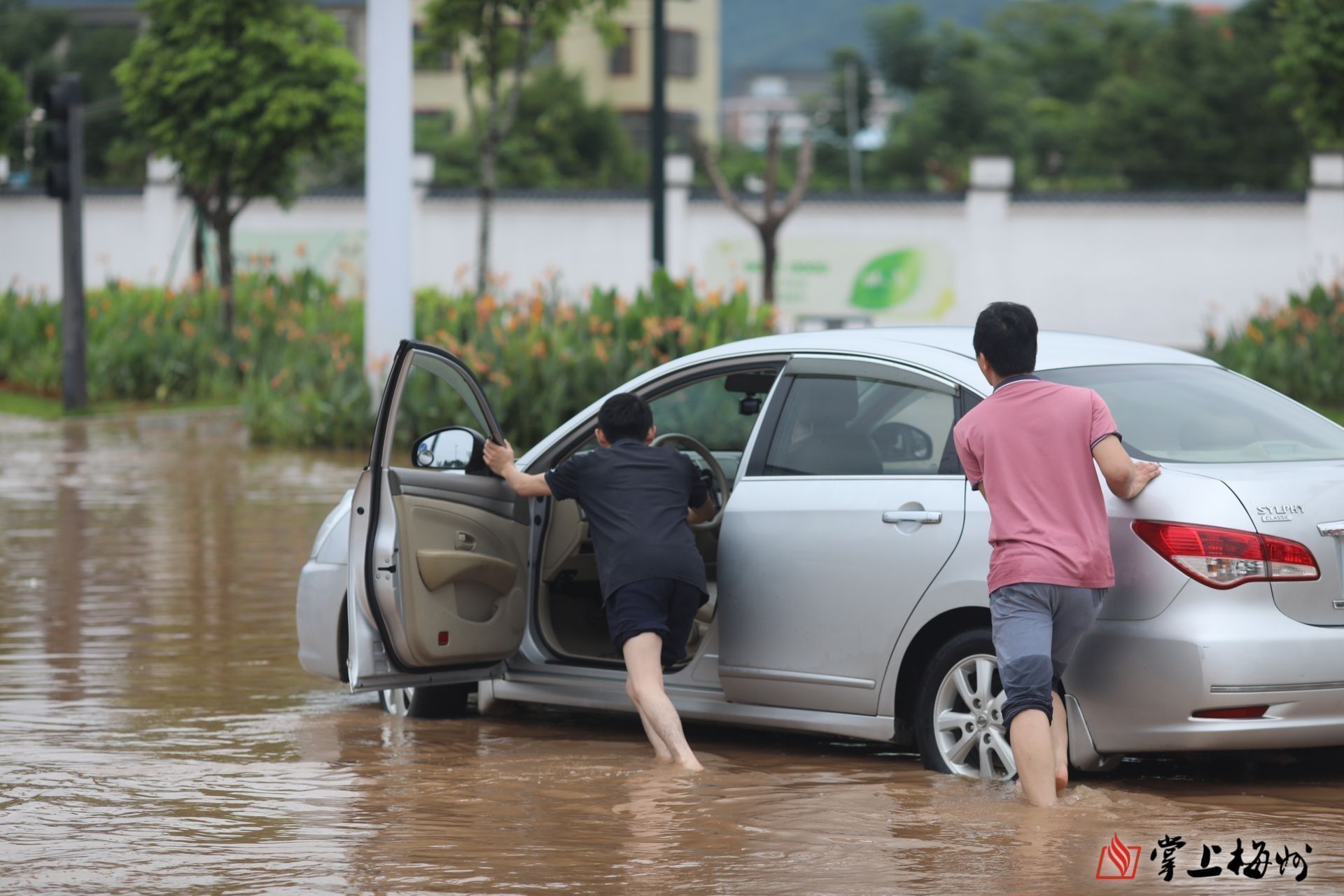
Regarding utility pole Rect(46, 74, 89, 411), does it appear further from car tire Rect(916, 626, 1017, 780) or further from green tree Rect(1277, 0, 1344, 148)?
car tire Rect(916, 626, 1017, 780)

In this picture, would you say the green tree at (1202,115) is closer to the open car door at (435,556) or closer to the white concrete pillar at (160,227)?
the white concrete pillar at (160,227)

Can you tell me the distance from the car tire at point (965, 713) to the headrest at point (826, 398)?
94 centimetres

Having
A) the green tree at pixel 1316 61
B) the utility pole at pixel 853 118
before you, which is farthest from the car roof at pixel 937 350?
the utility pole at pixel 853 118

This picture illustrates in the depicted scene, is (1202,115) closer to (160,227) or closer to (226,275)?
(160,227)

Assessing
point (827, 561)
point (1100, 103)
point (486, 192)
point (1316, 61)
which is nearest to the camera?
point (827, 561)

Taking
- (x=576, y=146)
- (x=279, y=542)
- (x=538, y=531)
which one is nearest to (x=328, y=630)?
(x=538, y=531)

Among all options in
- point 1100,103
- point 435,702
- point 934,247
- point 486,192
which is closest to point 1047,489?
point 435,702

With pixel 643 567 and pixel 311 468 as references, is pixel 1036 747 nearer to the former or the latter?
pixel 643 567

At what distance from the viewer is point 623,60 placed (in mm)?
74625

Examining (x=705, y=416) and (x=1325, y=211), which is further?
(x=1325, y=211)

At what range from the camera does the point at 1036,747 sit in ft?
19.0

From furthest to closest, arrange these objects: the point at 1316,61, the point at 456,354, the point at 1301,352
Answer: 1. the point at 1316,61
2. the point at 1301,352
3. the point at 456,354

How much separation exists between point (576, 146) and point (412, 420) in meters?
50.9

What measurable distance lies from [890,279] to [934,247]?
1053 mm
